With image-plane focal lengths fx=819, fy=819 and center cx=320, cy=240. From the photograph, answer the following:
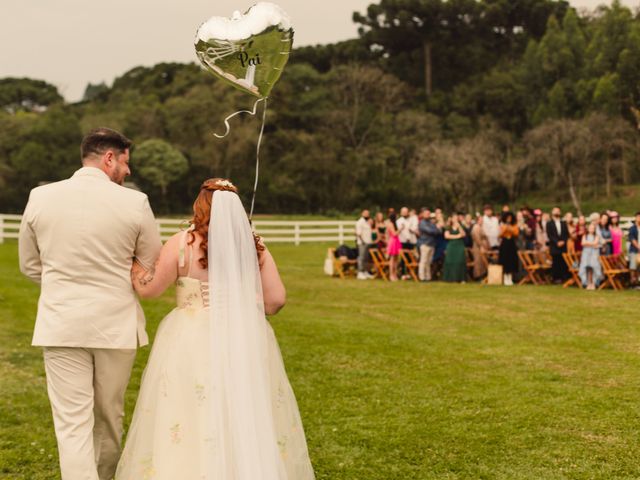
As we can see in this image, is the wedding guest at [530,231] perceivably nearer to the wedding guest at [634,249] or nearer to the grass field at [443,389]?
the wedding guest at [634,249]

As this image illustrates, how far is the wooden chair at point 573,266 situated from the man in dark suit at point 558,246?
0.56ft

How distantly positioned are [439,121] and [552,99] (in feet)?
30.1

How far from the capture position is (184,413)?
436cm

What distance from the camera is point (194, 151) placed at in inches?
2291

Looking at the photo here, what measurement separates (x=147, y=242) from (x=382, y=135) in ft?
188

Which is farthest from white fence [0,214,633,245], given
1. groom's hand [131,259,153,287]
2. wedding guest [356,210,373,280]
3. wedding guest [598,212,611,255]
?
groom's hand [131,259,153,287]

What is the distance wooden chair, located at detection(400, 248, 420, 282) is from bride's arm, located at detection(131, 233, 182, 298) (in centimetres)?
1675

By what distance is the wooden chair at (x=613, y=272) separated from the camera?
18141mm

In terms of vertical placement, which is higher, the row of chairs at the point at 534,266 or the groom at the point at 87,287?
the groom at the point at 87,287

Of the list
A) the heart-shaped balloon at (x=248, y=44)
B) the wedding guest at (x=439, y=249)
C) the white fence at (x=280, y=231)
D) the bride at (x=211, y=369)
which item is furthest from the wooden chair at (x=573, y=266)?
the bride at (x=211, y=369)

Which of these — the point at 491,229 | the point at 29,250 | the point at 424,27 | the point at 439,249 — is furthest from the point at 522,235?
the point at 424,27

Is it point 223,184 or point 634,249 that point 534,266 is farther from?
point 223,184

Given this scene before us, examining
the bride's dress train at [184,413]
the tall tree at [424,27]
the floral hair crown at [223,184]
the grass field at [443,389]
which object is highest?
the tall tree at [424,27]

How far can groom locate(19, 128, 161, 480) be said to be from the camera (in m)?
4.31
